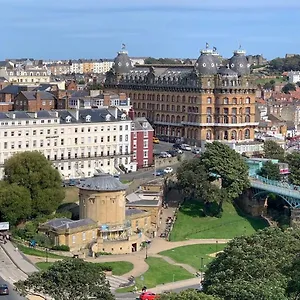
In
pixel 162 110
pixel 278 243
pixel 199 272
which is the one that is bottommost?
pixel 199 272

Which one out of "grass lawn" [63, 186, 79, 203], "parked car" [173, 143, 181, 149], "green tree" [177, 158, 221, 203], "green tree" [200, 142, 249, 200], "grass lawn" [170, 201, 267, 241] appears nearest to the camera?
"grass lawn" [170, 201, 267, 241]

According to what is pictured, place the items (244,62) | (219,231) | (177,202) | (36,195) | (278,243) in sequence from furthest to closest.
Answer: (244,62)
(177,202)
(219,231)
(36,195)
(278,243)

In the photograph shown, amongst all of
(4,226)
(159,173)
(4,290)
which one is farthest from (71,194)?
(4,290)

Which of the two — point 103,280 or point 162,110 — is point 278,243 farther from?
point 162,110

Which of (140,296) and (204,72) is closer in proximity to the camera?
(140,296)

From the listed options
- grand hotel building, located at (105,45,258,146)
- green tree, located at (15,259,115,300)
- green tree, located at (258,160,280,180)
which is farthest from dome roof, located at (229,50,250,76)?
green tree, located at (15,259,115,300)

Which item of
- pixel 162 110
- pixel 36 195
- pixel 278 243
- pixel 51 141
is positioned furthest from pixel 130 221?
pixel 162 110

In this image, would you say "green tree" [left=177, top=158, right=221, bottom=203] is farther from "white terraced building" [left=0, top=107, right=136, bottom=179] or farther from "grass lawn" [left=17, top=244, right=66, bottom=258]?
"grass lawn" [left=17, top=244, right=66, bottom=258]

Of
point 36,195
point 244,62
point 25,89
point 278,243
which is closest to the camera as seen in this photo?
point 278,243
